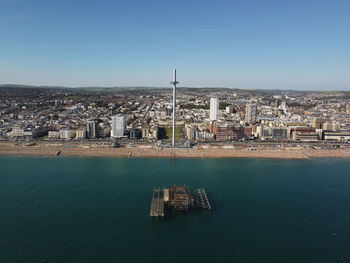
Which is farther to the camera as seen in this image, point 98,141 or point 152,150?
point 98,141

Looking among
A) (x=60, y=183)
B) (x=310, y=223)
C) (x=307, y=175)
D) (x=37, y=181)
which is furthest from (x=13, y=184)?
(x=307, y=175)

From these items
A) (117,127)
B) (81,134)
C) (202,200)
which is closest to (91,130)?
(81,134)

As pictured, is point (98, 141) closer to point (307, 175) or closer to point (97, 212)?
point (97, 212)

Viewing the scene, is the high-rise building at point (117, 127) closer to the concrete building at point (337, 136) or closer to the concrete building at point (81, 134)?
the concrete building at point (81, 134)

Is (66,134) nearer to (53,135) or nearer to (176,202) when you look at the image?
(53,135)

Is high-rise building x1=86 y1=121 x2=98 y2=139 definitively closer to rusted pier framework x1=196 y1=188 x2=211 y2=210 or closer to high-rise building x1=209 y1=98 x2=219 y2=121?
rusted pier framework x1=196 y1=188 x2=211 y2=210

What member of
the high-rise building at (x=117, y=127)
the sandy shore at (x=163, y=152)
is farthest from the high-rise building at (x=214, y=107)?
the sandy shore at (x=163, y=152)
